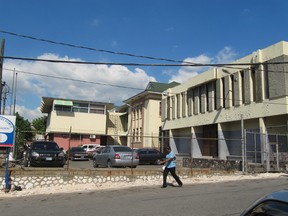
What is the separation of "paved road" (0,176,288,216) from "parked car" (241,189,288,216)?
5.91 m

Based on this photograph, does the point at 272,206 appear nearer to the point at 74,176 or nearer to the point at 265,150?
the point at 74,176

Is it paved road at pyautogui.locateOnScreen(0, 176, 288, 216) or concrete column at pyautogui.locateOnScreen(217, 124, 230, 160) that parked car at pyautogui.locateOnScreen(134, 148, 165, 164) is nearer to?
concrete column at pyautogui.locateOnScreen(217, 124, 230, 160)

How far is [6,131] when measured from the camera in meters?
13.6

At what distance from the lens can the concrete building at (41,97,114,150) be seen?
52.5 metres

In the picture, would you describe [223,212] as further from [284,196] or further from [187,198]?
[284,196]

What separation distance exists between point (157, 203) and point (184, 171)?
7396mm

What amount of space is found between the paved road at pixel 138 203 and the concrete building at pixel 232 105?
6464 millimetres

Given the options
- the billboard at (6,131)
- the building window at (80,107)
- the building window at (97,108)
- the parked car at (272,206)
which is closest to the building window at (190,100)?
the building window at (97,108)

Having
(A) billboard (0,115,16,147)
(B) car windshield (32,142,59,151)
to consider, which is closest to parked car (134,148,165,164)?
(B) car windshield (32,142,59,151)

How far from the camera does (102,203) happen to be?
1085cm

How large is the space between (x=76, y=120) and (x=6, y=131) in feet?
134

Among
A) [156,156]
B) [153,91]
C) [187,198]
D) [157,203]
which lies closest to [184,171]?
[187,198]

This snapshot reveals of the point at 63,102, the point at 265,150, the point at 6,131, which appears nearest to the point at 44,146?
the point at 6,131

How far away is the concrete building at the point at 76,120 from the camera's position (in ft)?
172
